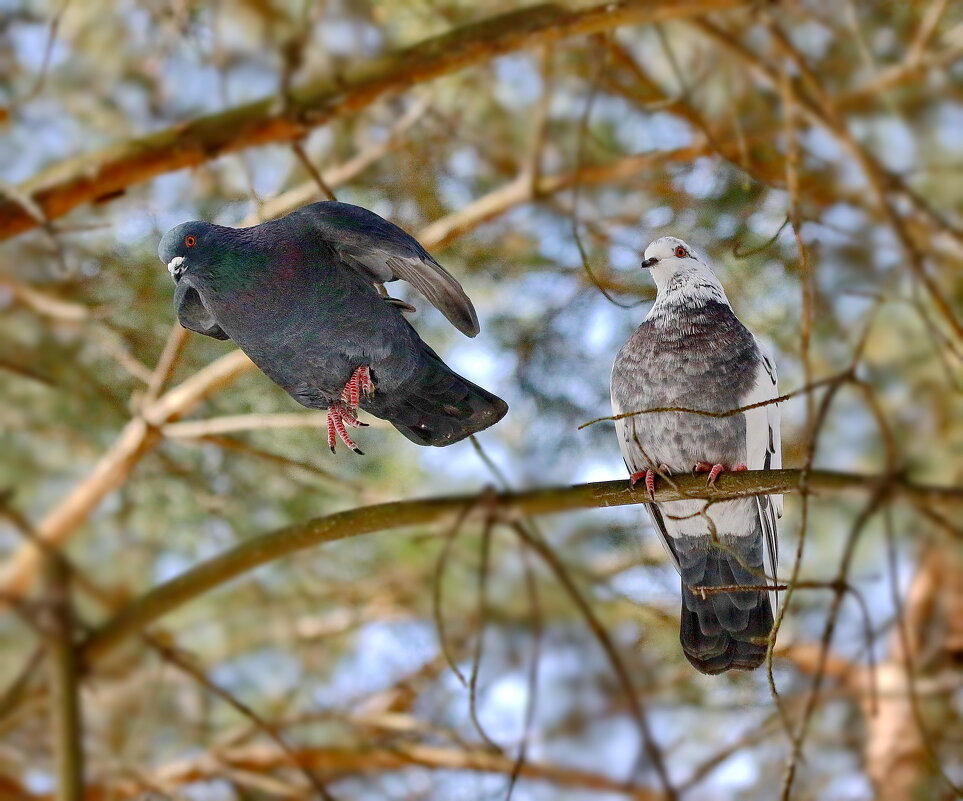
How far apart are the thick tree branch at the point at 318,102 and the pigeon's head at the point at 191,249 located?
91cm

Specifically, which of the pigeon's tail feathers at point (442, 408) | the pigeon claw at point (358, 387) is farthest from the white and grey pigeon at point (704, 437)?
the pigeon claw at point (358, 387)

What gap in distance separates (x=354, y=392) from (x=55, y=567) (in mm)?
3629

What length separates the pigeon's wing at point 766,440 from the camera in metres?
1.71

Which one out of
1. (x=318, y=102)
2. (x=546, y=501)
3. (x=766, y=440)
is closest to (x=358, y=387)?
(x=546, y=501)

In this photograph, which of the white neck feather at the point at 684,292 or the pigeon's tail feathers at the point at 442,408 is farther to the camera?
the white neck feather at the point at 684,292

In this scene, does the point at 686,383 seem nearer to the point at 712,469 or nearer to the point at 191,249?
the point at 712,469

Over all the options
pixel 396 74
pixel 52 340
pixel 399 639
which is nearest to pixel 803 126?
pixel 396 74

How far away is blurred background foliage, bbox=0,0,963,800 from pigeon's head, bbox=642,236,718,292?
0.29 feet

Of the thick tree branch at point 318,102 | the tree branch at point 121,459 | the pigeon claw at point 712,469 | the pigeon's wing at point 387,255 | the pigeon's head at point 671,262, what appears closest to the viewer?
the pigeon's wing at point 387,255

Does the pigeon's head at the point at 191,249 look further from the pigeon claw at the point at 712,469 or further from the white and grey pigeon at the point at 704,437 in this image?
the pigeon claw at the point at 712,469

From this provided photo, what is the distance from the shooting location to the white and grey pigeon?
4.76 ft

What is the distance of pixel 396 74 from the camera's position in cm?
252

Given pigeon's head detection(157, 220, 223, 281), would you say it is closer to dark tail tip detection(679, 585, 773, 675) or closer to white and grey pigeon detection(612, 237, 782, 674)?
white and grey pigeon detection(612, 237, 782, 674)

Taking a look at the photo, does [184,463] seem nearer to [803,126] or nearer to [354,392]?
[803,126]
